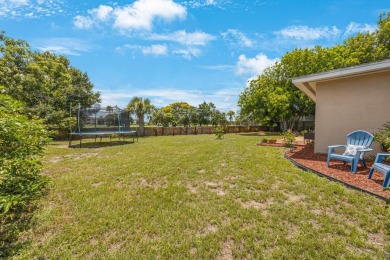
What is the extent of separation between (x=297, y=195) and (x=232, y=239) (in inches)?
70.0

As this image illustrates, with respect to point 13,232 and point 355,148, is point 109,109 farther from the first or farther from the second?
point 355,148

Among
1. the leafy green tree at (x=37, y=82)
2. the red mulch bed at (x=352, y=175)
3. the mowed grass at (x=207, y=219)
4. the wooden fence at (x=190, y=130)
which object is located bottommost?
the mowed grass at (x=207, y=219)

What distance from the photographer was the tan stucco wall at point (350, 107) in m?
5.62

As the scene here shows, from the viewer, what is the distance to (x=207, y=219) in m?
2.70

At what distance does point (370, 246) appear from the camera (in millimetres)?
2111

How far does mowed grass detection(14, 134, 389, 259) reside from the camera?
6.93 feet

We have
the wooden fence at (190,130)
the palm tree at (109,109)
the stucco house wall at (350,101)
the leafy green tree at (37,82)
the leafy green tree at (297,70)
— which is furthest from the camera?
the wooden fence at (190,130)

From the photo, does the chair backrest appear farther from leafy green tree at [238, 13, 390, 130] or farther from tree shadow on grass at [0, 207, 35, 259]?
leafy green tree at [238, 13, 390, 130]

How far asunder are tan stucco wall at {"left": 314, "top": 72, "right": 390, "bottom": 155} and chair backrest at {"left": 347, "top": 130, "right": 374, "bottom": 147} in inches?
47.4

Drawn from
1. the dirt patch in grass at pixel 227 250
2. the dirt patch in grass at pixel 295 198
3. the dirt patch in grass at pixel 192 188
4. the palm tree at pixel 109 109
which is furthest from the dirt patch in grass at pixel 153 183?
the palm tree at pixel 109 109

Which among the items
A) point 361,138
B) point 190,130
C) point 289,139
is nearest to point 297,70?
point 190,130

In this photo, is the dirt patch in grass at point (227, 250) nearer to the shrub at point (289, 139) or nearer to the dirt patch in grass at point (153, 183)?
the dirt patch in grass at point (153, 183)

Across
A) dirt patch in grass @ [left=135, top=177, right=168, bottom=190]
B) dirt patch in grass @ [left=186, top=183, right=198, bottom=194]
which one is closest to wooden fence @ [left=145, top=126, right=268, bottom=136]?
dirt patch in grass @ [left=135, top=177, right=168, bottom=190]

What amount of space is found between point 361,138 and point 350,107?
5.36ft
